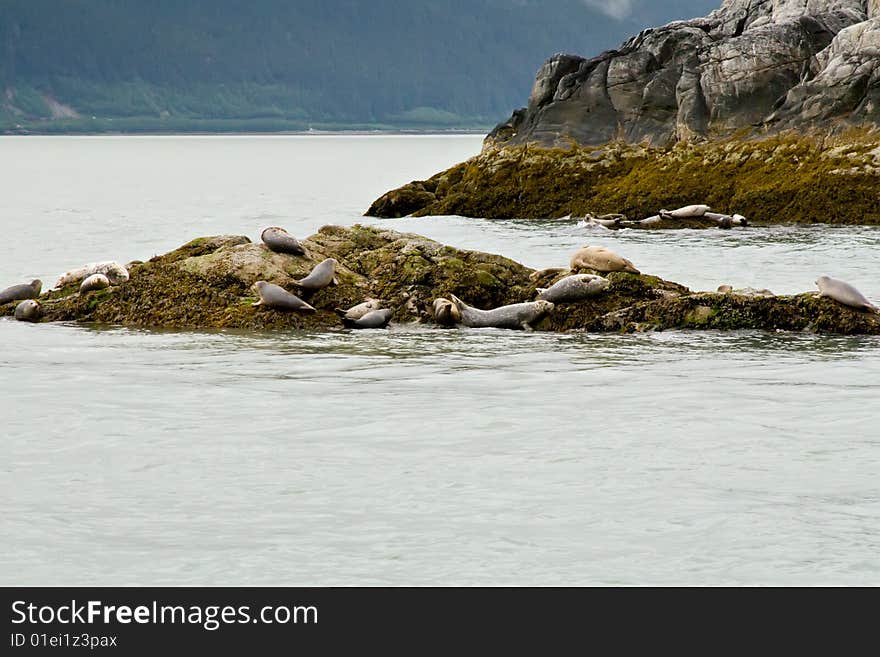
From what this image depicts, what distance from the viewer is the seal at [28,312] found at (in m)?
17.7

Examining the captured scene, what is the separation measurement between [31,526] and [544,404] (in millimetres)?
5193

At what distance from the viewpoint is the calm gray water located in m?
7.62

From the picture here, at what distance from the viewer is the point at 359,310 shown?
16625 mm

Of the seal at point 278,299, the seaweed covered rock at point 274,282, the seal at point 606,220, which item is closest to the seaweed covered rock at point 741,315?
the seaweed covered rock at point 274,282

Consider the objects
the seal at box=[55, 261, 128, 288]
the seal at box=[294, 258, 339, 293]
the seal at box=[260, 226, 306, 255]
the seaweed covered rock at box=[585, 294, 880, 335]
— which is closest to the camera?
the seaweed covered rock at box=[585, 294, 880, 335]

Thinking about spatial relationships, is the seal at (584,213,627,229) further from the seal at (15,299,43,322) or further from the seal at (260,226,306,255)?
the seal at (15,299,43,322)

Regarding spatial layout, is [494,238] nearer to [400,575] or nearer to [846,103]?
[846,103]

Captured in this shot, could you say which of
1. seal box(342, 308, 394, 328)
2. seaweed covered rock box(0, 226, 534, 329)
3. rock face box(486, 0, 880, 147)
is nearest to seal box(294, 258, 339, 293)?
seaweed covered rock box(0, 226, 534, 329)

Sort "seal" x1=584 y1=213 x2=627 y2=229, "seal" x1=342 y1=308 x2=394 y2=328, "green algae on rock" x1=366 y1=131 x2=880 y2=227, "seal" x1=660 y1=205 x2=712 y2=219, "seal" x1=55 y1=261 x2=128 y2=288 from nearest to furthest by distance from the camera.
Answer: "seal" x1=342 y1=308 x2=394 y2=328 → "seal" x1=55 y1=261 x2=128 y2=288 → "green algae on rock" x1=366 y1=131 x2=880 y2=227 → "seal" x1=660 y1=205 x2=712 y2=219 → "seal" x1=584 y1=213 x2=627 y2=229

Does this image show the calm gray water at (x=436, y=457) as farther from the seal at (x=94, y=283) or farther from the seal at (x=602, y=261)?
the seal at (x=602, y=261)

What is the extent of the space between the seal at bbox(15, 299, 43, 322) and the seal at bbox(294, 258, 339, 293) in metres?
3.75

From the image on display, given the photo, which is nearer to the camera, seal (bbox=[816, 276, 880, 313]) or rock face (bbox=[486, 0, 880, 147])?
seal (bbox=[816, 276, 880, 313])

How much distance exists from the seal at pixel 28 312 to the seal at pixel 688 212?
19053 millimetres

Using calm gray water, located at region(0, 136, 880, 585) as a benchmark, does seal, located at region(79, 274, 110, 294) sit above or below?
above
